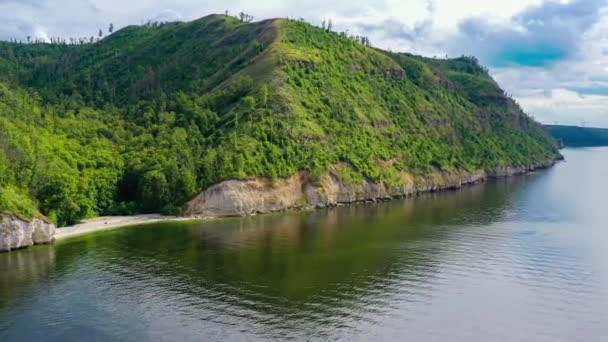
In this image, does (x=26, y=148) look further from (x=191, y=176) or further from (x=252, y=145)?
(x=252, y=145)

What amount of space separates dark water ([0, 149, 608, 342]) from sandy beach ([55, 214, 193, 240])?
4.81 meters

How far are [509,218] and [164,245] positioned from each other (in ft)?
257

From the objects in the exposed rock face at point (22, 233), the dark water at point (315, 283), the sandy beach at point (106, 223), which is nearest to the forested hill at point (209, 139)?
the exposed rock face at point (22, 233)

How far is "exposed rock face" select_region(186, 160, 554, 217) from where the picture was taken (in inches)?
4934

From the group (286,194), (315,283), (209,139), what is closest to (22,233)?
(315,283)

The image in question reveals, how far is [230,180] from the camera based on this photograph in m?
127

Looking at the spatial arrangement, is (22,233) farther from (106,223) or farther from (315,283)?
(315,283)

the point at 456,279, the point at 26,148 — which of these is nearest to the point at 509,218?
the point at 456,279

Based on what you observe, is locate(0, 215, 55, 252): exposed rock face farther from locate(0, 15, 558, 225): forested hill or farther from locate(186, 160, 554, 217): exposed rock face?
locate(186, 160, 554, 217): exposed rock face

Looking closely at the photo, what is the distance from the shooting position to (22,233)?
9056 cm

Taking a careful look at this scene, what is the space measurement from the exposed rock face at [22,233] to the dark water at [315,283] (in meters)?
2.41

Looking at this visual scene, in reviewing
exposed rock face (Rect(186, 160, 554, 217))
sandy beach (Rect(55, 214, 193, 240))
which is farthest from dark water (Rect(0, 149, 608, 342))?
exposed rock face (Rect(186, 160, 554, 217))

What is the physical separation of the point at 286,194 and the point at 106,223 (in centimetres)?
4374

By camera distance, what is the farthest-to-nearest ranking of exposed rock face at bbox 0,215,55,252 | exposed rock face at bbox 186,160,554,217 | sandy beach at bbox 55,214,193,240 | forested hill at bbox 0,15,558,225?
exposed rock face at bbox 186,160,554,217, forested hill at bbox 0,15,558,225, sandy beach at bbox 55,214,193,240, exposed rock face at bbox 0,215,55,252
